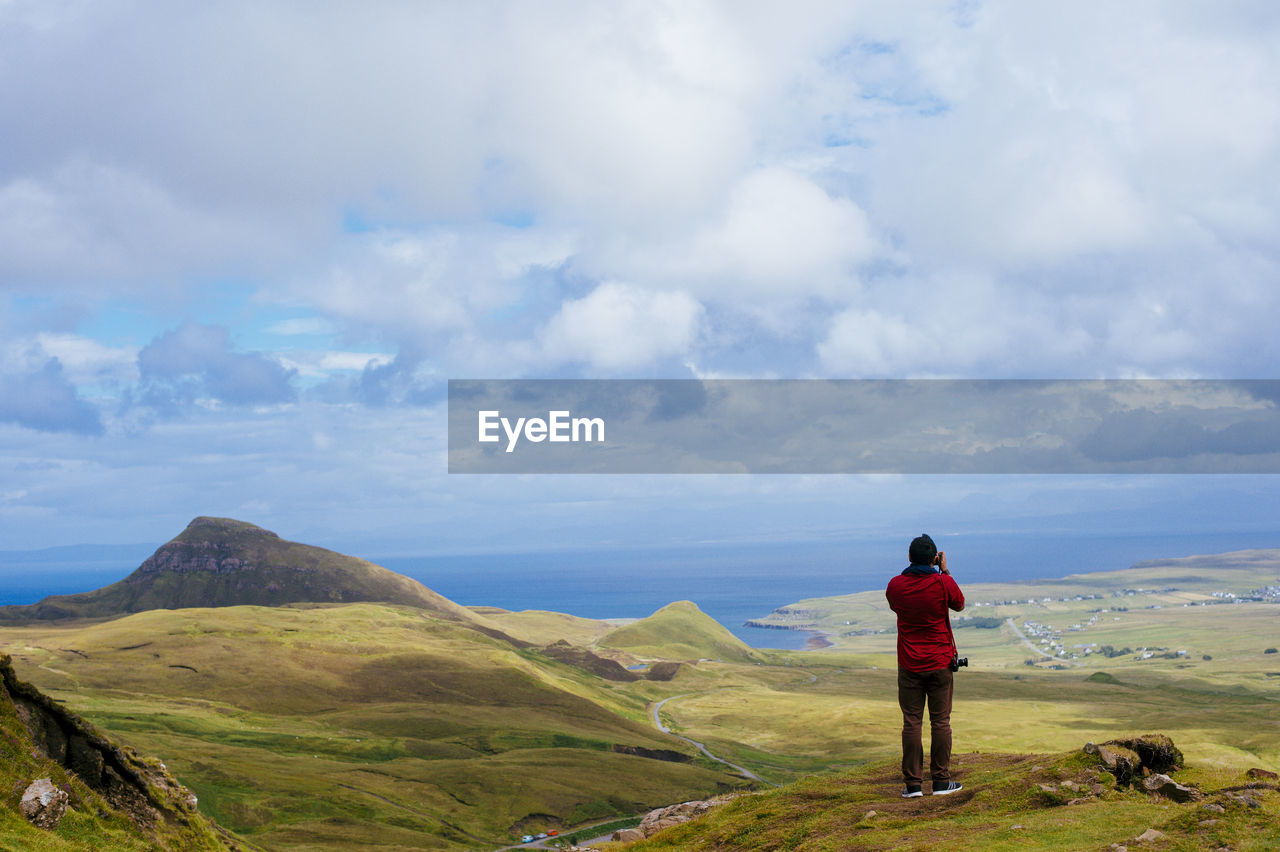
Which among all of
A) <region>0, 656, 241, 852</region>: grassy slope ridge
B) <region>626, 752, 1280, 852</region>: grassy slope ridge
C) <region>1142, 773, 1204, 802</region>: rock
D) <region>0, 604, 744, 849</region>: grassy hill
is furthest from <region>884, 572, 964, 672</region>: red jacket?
<region>0, 604, 744, 849</region>: grassy hill

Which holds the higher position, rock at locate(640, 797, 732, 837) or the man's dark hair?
the man's dark hair

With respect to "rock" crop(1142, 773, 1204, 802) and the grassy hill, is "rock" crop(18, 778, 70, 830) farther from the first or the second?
the grassy hill

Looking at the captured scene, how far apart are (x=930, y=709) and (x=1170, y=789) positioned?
19.5 ft

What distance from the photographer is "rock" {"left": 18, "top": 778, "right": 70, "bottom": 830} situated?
68.7ft

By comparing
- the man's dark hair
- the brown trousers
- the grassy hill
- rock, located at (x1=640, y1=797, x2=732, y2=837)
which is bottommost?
the grassy hill

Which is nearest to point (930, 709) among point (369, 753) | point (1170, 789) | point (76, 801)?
point (1170, 789)

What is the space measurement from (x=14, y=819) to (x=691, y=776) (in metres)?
139

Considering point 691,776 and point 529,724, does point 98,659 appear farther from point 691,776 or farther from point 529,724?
point 691,776

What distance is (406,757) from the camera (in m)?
149

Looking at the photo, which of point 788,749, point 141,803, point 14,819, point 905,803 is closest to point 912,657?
point 905,803

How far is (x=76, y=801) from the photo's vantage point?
2333 cm

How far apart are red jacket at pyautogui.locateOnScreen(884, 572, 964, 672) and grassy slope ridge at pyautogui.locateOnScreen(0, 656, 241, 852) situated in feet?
68.7

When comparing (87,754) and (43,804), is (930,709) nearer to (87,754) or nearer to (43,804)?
(43,804)

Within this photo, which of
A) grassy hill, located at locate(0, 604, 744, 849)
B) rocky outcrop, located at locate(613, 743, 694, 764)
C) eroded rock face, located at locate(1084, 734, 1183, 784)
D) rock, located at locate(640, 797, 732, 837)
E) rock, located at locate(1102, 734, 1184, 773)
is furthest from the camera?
rocky outcrop, located at locate(613, 743, 694, 764)
